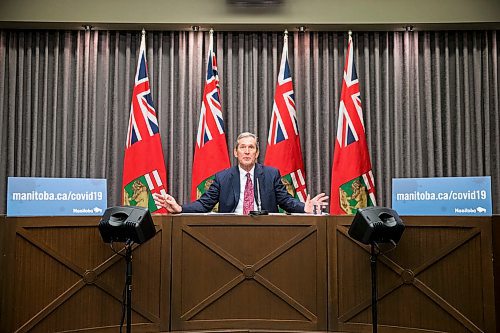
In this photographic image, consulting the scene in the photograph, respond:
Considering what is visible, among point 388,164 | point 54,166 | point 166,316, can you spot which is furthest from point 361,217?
point 54,166

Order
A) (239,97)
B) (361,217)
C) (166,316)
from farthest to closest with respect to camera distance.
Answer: (239,97) < (166,316) < (361,217)

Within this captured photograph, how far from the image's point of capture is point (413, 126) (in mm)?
5887

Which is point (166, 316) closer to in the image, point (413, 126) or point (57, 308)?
point (57, 308)

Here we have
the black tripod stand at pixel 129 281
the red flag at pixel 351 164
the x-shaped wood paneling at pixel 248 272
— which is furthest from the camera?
the red flag at pixel 351 164

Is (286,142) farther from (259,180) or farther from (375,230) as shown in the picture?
(375,230)

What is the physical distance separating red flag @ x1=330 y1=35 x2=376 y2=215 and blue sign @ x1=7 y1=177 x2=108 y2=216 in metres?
2.55

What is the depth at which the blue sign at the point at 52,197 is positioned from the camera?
3.77 m

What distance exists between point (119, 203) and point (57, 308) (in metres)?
2.72

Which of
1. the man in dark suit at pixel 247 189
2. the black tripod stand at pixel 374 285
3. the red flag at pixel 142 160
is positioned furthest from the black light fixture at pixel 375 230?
the red flag at pixel 142 160

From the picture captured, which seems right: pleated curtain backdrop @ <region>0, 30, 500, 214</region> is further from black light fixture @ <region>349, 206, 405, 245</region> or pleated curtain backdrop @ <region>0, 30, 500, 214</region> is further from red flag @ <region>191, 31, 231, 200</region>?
black light fixture @ <region>349, 206, 405, 245</region>

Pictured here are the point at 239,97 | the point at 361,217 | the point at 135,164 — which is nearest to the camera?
the point at 361,217

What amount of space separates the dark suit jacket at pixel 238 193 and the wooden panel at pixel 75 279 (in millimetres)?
957

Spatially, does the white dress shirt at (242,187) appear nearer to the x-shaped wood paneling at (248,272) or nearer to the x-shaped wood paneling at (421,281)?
the x-shaped wood paneling at (248,272)

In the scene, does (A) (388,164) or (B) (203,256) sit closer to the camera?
(B) (203,256)
